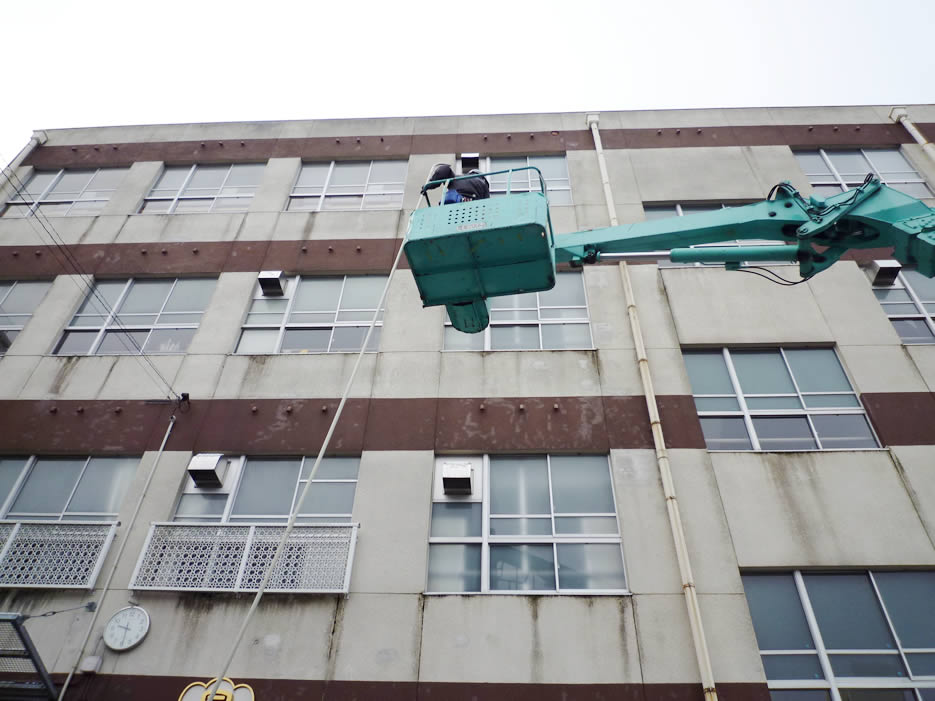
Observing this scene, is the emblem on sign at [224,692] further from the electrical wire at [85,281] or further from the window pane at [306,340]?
the window pane at [306,340]

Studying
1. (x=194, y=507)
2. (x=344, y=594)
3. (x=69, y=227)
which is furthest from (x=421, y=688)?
(x=69, y=227)

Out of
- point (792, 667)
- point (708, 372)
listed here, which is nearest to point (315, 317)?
Result: point (708, 372)

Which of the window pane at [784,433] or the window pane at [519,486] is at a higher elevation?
the window pane at [784,433]

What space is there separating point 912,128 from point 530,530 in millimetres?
15424

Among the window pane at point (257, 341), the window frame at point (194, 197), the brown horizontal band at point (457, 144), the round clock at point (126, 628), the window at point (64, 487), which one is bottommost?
the round clock at point (126, 628)

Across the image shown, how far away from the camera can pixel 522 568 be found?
9.21m

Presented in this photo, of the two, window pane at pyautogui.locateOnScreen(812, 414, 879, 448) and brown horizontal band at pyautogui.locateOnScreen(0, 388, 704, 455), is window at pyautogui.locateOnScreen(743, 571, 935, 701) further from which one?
brown horizontal band at pyautogui.locateOnScreen(0, 388, 704, 455)

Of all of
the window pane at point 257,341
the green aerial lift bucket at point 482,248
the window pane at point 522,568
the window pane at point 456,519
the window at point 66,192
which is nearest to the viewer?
the green aerial lift bucket at point 482,248

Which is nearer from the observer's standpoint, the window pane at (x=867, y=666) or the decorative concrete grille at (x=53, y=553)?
the window pane at (x=867, y=666)

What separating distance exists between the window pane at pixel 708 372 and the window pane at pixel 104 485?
36.3ft

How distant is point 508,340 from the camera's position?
12039 mm

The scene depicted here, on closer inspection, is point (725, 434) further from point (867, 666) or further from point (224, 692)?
point (224, 692)

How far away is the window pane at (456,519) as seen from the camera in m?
9.65

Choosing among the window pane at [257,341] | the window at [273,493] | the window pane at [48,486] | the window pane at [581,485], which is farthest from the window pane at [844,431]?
the window pane at [48,486]
